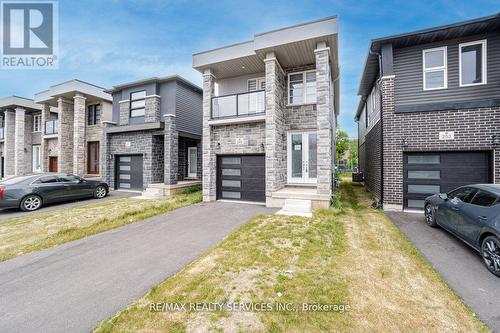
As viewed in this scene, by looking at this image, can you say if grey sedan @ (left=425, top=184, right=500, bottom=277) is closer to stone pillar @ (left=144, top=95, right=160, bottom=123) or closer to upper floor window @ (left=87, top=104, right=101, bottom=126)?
stone pillar @ (left=144, top=95, right=160, bottom=123)

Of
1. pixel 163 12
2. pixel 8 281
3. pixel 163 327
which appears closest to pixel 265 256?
pixel 163 327

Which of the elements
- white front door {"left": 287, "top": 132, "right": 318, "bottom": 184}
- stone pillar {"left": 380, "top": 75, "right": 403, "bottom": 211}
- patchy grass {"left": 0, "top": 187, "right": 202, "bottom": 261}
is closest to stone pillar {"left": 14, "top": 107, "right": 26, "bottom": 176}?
patchy grass {"left": 0, "top": 187, "right": 202, "bottom": 261}

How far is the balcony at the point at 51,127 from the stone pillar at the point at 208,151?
15229 mm

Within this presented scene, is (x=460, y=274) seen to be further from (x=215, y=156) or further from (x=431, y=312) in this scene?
(x=215, y=156)

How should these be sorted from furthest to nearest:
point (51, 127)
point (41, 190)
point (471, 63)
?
point (51, 127)
point (41, 190)
point (471, 63)

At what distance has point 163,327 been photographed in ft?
8.16

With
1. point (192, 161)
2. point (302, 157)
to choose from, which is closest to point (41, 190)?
point (192, 161)

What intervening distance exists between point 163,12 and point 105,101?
897cm

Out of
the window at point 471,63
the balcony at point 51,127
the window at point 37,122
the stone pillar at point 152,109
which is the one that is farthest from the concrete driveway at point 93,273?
the window at point 37,122

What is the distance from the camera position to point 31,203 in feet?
29.7

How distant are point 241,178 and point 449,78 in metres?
9.09

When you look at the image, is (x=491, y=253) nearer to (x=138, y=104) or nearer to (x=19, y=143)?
(x=138, y=104)

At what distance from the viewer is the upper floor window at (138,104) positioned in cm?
1370

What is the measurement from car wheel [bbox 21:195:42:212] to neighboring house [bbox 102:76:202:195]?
451 cm
